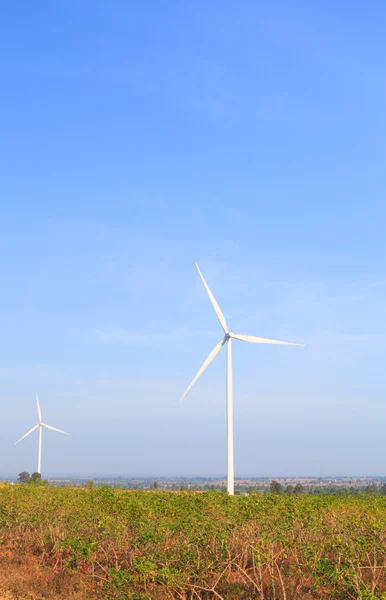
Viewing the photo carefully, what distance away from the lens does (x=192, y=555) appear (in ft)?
43.9

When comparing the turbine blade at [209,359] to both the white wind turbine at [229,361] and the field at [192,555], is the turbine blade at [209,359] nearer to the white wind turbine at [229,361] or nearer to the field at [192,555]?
the white wind turbine at [229,361]

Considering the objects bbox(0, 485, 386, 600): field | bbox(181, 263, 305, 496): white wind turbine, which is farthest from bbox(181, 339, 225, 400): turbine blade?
bbox(0, 485, 386, 600): field

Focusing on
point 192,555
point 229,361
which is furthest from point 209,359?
point 192,555

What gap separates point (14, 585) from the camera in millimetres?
14203

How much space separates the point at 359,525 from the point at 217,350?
2530 centimetres

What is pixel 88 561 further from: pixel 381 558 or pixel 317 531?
pixel 381 558

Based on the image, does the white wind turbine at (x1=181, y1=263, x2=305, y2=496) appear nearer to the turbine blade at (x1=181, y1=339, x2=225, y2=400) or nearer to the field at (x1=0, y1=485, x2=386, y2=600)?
the turbine blade at (x1=181, y1=339, x2=225, y2=400)

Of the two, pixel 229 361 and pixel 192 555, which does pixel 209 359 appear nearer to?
pixel 229 361

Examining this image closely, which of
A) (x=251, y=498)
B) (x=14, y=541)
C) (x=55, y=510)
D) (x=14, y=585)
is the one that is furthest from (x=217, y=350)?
(x=14, y=585)

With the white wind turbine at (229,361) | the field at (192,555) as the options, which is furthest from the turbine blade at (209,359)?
the field at (192,555)

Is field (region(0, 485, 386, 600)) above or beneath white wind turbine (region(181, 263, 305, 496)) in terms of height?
beneath

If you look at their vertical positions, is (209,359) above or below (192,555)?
above

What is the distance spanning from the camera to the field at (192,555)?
11.9m

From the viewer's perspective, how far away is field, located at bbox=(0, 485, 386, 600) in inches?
469
